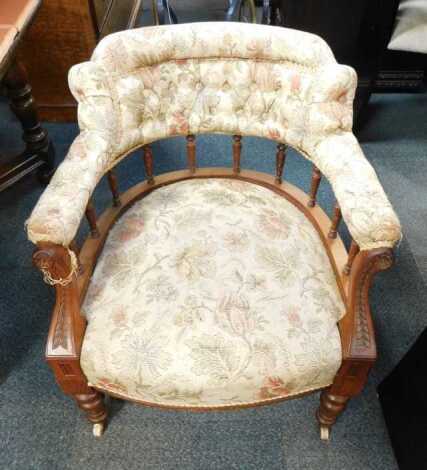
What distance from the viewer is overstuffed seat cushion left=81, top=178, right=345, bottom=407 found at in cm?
87

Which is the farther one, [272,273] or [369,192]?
[272,273]

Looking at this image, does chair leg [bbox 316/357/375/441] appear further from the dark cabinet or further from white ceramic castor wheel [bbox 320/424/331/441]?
the dark cabinet

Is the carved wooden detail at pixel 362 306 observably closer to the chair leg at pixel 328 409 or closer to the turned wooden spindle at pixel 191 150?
the chair leg at pixel 328 409

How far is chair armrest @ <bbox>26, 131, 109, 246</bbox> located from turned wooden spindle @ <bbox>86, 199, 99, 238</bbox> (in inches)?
3.4

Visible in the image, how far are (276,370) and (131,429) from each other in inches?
21.6

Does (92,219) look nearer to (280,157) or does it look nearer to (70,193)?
(70,193)

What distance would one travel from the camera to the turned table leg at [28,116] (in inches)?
61.0

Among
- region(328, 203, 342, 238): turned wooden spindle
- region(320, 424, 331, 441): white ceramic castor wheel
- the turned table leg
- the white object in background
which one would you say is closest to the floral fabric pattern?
region(328, 203, 342, 238): turned wooden spindle

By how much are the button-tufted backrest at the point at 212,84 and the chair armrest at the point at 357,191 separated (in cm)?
4

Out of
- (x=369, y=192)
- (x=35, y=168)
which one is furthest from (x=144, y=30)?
(x=35, y=168)

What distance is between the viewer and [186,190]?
1158 mm

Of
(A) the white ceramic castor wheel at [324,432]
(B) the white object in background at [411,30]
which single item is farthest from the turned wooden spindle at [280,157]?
(B) the white object in background at [411,30]

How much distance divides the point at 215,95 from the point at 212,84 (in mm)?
27

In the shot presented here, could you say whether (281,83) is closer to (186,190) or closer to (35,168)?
(186,190)
